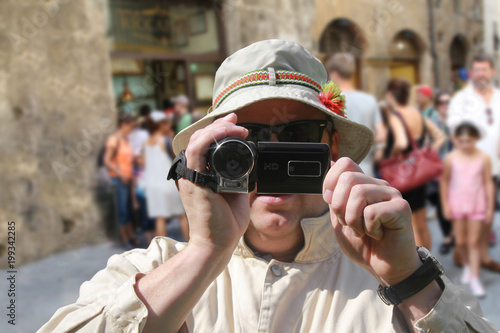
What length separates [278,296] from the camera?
1.30 meters

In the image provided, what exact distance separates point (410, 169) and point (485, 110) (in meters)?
1.15

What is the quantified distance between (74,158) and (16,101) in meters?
0.82

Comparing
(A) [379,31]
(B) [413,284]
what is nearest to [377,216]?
(B) [413,284]

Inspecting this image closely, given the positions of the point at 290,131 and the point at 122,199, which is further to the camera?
the point at 122,199

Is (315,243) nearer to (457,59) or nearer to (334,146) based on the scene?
(334,146)

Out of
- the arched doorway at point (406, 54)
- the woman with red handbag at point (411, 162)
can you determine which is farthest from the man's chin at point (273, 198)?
the arched doorway at point (406, 54)

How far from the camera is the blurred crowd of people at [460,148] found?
380 cm

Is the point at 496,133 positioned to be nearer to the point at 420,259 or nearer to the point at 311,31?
the point at 420,259

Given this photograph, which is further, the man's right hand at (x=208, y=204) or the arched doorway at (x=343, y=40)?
the arched doorway at (x=343, y=40)

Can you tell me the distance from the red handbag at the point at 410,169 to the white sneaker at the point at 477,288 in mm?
956

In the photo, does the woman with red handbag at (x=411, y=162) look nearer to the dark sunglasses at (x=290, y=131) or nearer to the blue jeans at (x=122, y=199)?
the dark sunglasses at (x=290, y=131)

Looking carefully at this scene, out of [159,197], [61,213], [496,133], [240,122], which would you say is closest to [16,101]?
[61,213]

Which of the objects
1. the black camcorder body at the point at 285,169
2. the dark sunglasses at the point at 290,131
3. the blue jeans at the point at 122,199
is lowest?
the blue jeans at the point at 122,199

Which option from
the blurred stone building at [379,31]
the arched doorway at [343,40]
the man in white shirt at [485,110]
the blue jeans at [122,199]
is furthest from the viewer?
the arched doorway at [343,40]
